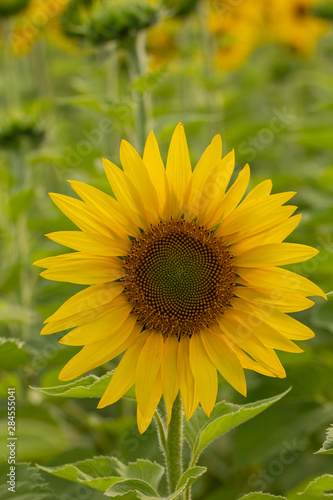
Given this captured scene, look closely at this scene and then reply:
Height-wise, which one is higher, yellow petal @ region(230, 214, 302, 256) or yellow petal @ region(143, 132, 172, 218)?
yellow petal @ region(143, 132, 172, 218)

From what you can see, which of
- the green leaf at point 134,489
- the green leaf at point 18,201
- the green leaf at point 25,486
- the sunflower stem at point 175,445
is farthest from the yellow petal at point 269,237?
the green leaf at point 18,201

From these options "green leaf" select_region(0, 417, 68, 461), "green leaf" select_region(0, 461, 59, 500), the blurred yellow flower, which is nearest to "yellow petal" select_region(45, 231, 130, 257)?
"green leaf" select_region(0, 461, 59, 500)

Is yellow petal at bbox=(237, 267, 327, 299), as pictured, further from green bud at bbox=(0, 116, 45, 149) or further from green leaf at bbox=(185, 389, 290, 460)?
green bud at bbox=(0, 116, 45, 149)

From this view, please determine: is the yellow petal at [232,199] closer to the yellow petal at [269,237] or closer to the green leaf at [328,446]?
the yellow petal at [269,237]

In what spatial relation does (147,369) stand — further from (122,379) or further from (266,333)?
(266,333)

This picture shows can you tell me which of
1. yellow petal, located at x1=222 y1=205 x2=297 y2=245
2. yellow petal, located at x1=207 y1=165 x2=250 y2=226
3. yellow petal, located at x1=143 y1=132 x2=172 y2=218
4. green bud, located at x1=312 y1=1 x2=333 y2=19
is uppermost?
green bud, located at x1=312 y1=1 x2=333 y2=19

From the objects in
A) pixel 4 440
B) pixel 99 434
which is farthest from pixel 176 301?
pixel 99 434
